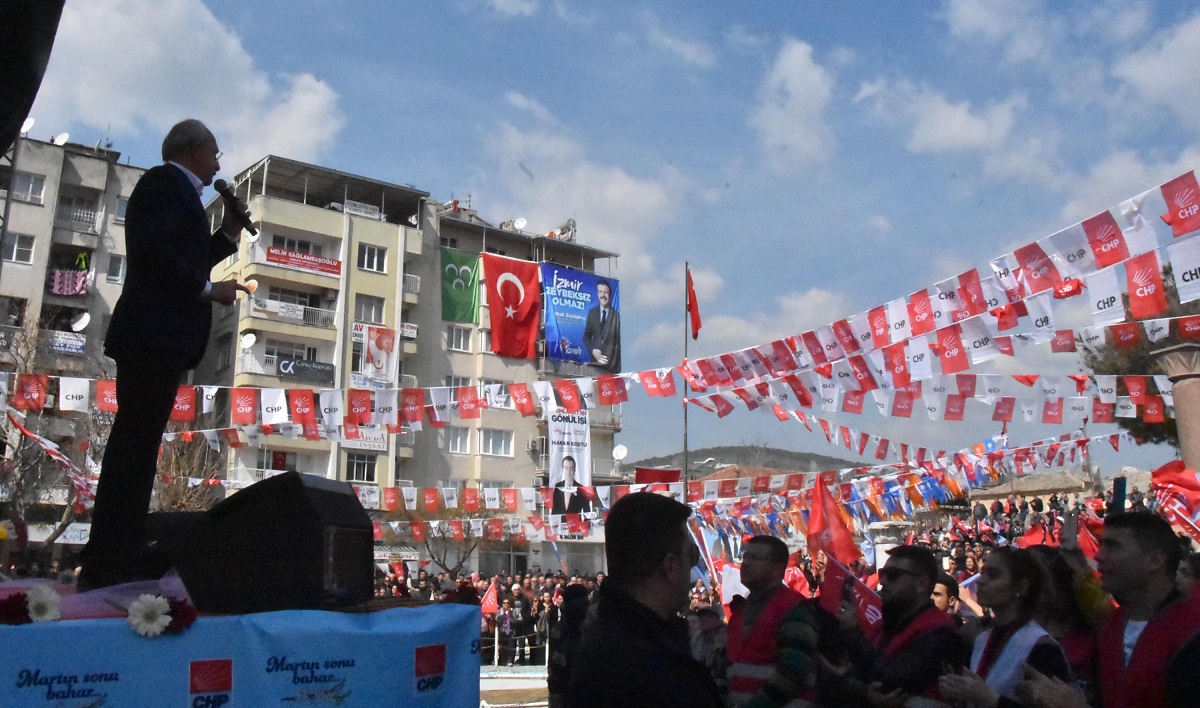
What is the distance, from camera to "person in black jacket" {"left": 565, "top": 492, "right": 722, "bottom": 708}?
2.23 metres

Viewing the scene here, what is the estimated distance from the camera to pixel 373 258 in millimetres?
44344

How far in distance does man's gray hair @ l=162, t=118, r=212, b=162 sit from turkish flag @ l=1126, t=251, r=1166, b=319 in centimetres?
980

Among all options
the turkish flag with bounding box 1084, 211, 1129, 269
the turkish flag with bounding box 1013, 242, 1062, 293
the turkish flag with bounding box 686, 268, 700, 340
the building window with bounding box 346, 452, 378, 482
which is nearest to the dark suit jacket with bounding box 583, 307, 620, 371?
the building window with bounding box 346, 452, 378, 482

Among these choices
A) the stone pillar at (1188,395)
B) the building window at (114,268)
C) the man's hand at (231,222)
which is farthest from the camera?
the building window at (114,268)

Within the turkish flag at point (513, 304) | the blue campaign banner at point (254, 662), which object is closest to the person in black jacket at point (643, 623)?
the blue campaign banner at point (254, 662)

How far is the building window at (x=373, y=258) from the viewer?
144ft

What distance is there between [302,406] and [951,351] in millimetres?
11328

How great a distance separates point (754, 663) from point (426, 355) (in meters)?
42.6

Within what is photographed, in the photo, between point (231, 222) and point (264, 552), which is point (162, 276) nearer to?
point (231, 222)

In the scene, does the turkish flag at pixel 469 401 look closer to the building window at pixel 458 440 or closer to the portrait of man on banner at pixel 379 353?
the portrait of man on banner at pixel 379 353

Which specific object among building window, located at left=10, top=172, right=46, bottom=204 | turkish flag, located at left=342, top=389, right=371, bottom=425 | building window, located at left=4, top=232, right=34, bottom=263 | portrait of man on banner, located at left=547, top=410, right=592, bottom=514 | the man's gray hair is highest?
building window, located at left=10, top=172, right=46, bottom=204

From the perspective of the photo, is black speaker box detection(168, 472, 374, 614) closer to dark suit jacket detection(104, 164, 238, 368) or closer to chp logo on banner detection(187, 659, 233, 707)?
chp logo on banner detection(187, 659, 233, 707)

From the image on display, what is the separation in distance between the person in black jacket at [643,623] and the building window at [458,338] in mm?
44862

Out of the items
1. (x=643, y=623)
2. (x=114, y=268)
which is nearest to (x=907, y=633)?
(x=643, y=623)
